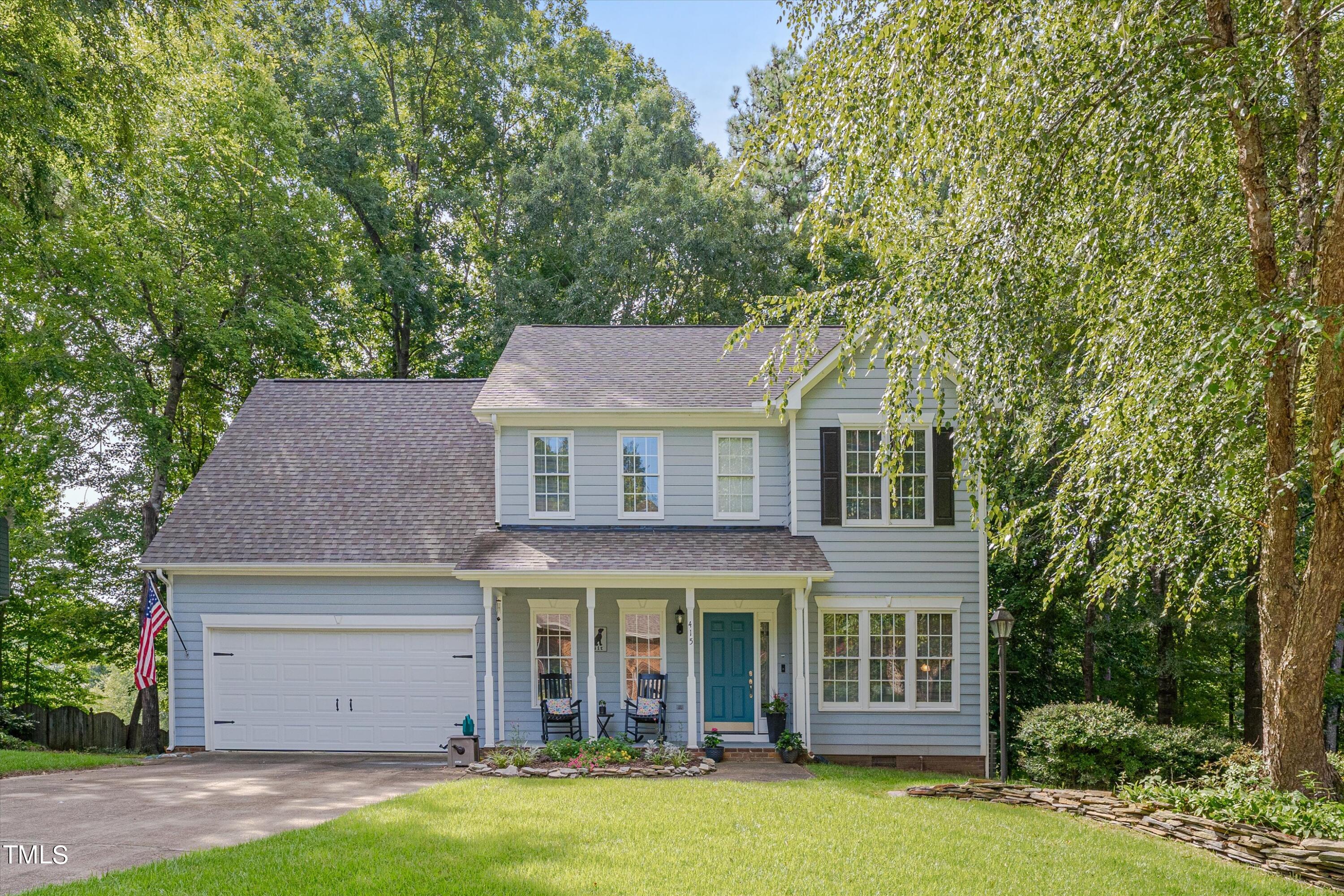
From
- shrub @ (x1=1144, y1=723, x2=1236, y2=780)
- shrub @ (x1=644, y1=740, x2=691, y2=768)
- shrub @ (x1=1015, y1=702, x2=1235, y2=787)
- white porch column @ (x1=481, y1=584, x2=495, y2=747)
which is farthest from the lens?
white porch column @ (x1=481, y1=584, x2=495, y2=747)

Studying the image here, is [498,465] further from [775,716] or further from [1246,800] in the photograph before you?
[1246,800]

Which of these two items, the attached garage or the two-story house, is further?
the attached garage

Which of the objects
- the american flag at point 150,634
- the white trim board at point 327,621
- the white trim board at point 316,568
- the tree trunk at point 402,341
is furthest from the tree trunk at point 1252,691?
the tree trunk at point 402,341

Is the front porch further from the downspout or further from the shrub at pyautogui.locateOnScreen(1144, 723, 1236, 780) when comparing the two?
the shrub at pyautogui.locateOnScreen(1144, 723, 1236, 780)

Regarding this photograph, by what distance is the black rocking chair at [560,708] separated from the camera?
13.3 m

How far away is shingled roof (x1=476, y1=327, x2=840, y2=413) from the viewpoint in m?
14.5

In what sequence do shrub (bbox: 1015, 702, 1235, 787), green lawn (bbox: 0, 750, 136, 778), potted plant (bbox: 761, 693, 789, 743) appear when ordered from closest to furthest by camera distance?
shrub (bbox: 1015, 702, 1235, 787)
green lawn (bbox: 0, 750, 136, 778)
potted plant (bbox: 761, 693, 789, 743)

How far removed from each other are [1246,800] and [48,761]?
1484 cm

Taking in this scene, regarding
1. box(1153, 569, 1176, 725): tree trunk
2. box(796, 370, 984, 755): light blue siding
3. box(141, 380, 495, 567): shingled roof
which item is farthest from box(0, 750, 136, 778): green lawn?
box(1153, 569, 1176, 725): tree trunk

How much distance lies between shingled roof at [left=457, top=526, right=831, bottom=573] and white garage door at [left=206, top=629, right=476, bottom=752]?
1665mm

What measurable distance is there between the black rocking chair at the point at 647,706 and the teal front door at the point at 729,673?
2.36 feet

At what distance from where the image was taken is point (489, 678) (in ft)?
43.3

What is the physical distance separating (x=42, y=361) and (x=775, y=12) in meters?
15.5

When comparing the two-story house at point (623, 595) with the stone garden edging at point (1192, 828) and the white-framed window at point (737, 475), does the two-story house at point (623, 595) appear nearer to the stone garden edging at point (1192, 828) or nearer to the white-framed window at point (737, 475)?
the white-framed window at point (737, 475)
